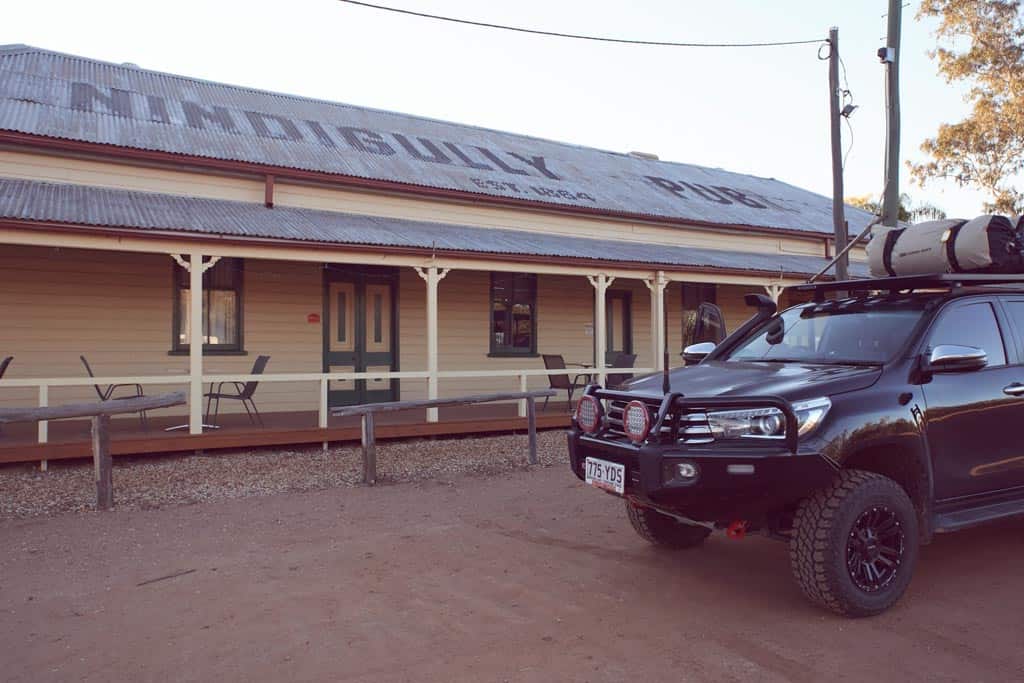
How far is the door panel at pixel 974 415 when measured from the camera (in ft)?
14.5

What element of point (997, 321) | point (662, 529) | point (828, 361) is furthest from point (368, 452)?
point (997, 321)

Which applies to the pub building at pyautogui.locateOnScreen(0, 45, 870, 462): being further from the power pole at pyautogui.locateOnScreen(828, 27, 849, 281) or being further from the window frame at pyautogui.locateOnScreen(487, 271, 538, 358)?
the power pole at pyautogui.locateOnScreen(828, 27, 849, 281)

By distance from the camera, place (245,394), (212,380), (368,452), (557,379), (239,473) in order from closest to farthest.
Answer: (368,452) < (239,473) < (212,380) < (245,394) < (557,379)

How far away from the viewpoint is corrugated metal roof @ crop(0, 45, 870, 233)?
12.3 metres

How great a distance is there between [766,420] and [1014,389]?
1.93 metres

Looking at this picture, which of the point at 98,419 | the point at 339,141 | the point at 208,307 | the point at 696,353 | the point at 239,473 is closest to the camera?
the point at 696,353

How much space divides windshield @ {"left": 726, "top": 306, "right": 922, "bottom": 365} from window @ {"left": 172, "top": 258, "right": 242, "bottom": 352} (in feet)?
29.2

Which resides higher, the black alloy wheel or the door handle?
the door handle

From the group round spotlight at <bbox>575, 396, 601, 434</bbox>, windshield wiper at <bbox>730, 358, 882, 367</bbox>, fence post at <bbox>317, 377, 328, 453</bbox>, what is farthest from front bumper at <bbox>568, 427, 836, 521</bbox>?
fence post at <bbox>317, 377, 328, 453</bbox>

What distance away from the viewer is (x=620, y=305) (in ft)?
53.8

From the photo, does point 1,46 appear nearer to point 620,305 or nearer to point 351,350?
point 351,350

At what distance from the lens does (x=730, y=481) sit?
154 inches

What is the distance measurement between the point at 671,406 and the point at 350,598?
2127 mm

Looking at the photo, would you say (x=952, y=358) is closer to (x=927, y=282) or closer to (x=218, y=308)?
(x=927, y=282)
